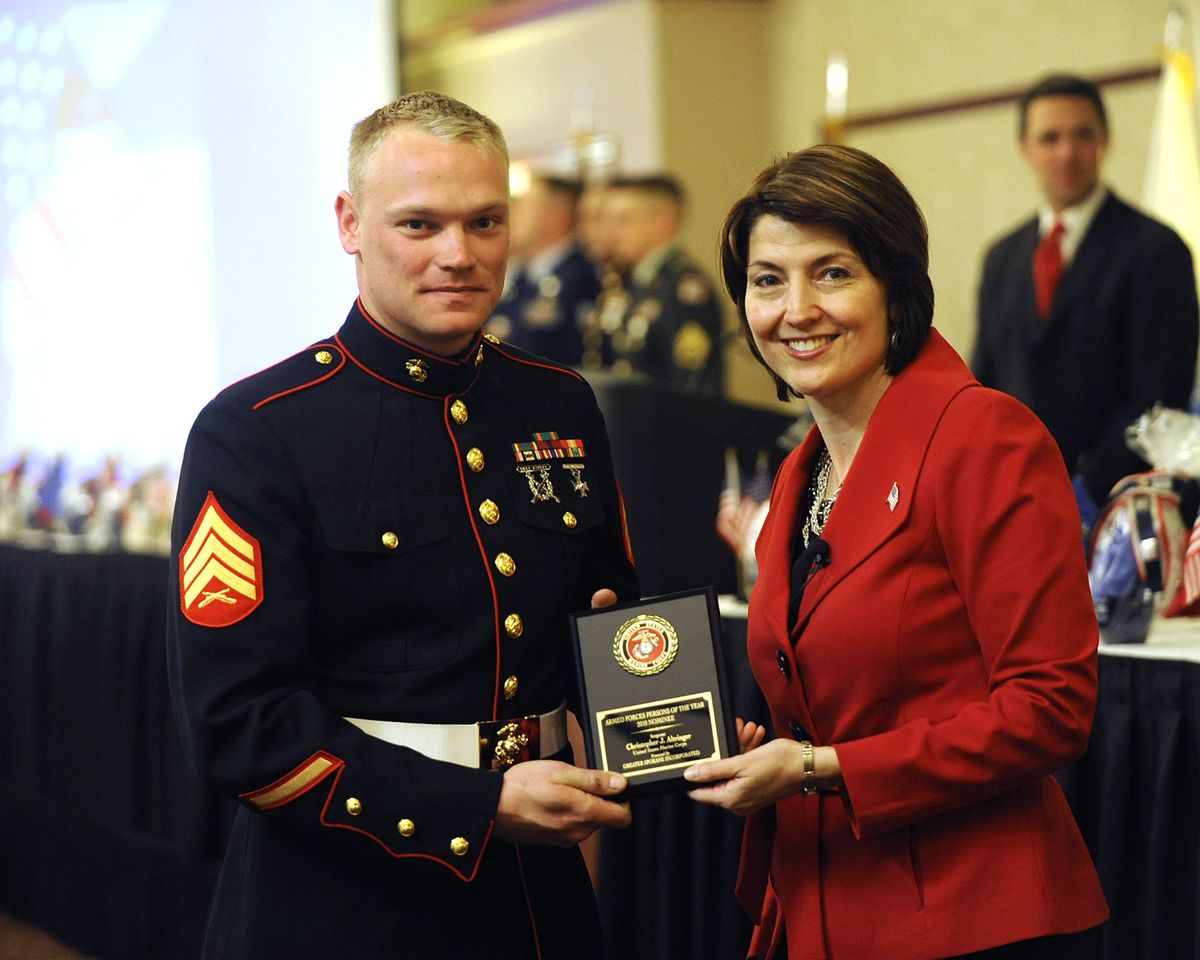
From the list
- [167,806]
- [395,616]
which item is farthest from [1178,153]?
[395,616]

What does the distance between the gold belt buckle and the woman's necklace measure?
38 cm

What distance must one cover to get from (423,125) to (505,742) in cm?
67

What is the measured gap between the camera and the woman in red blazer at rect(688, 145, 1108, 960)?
1.44m

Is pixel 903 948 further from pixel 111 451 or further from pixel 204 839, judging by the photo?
pixel 111 451

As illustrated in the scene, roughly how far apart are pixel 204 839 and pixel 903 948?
233cm

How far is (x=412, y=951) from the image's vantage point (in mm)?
1624

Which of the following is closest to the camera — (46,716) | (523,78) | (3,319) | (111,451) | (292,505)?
(292,505)

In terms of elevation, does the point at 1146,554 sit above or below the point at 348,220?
below

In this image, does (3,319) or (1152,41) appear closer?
(3,319)

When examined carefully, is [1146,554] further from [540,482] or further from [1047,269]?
[1047,269]

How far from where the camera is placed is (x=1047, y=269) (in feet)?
12.4

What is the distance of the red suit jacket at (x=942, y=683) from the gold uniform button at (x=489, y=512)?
331mm

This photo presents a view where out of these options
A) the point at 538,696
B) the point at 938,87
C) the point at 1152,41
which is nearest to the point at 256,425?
the point at 538,696

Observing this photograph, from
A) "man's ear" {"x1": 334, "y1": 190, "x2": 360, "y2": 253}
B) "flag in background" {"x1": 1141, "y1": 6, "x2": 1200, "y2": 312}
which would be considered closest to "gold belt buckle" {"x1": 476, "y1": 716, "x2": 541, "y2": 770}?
"man's ear" {"x1": 334, "y1": 190, "x2": 360, "y2": 253}
